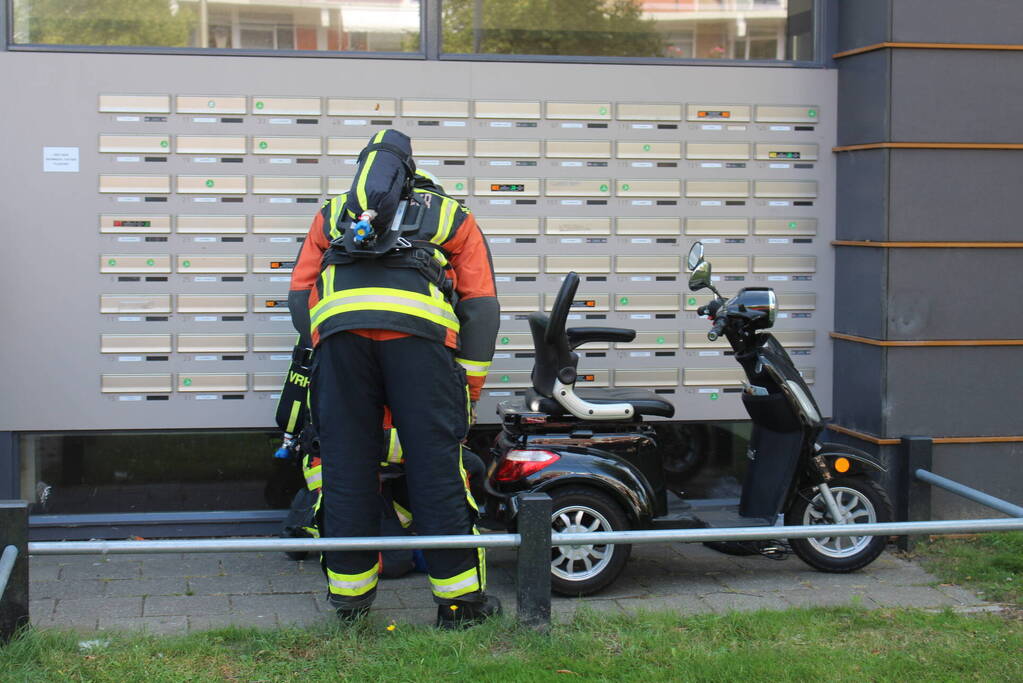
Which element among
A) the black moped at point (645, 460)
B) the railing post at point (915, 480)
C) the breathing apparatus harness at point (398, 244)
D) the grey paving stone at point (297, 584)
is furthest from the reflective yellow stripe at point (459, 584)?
the railing post at point (915, 480)

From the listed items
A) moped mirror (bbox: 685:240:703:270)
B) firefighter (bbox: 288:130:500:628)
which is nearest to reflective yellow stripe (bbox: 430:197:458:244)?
firefighter (bbox: 288:130:500:628)

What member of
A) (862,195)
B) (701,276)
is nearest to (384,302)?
(701,276)

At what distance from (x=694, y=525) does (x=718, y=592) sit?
338 millimetres

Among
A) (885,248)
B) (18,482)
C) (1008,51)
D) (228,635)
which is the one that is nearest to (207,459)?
(18,482)

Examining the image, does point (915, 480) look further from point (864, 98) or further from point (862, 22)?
point (862, 22)

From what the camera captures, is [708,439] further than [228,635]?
Yes

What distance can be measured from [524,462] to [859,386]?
2.23 meters

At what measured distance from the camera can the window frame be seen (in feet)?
20.6

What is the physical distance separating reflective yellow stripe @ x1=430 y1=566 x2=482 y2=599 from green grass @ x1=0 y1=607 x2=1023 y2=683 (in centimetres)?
17

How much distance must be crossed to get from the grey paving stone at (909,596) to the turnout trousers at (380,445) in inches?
77.8

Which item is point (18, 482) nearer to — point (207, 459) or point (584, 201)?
point (207, 459)

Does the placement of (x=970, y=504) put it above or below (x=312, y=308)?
below

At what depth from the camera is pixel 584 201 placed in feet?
21.9

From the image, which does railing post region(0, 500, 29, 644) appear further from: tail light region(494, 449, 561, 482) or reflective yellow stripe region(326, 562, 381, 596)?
tail light region(494, 449, 561, 482)
